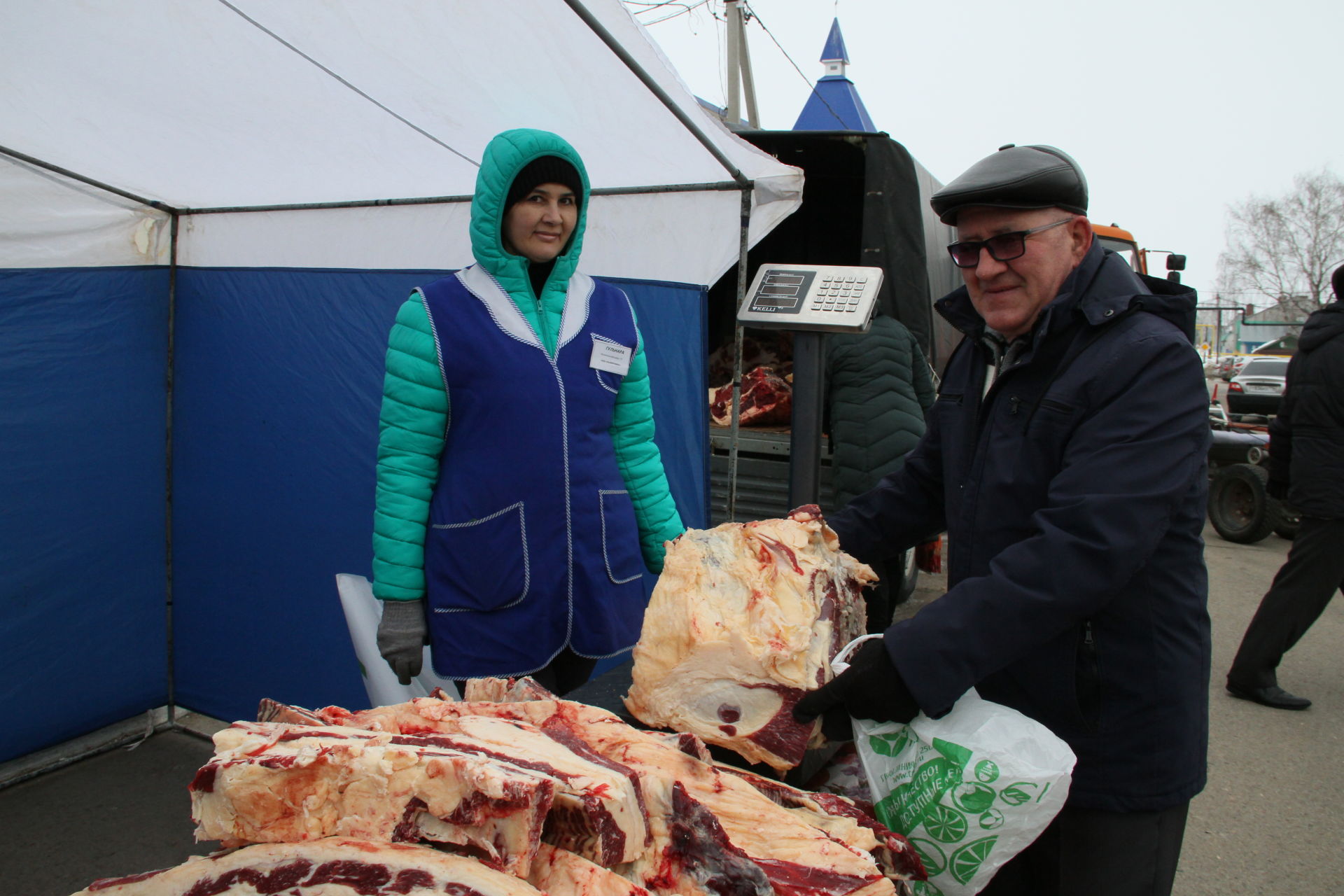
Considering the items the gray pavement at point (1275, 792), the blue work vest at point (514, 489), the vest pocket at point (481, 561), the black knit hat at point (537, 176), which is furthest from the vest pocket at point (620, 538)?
the gray pavement at point (1275, 792)

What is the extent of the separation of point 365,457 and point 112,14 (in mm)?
1613

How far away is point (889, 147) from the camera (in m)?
5.23

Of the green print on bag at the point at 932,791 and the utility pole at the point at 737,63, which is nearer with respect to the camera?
the green print on bag at the point at 932,791

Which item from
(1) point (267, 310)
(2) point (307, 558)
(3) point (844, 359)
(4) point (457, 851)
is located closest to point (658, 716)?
(4) point (457, 851)

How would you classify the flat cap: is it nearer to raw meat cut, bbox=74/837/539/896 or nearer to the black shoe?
raw meat cut, bbox=74/837/539/896

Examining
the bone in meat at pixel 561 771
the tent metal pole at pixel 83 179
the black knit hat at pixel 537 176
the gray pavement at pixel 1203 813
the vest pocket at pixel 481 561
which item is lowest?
the gray pavement at pixel 1203 813

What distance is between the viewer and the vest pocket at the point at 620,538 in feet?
7.40

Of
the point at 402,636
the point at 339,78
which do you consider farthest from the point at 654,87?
the point at 402,636

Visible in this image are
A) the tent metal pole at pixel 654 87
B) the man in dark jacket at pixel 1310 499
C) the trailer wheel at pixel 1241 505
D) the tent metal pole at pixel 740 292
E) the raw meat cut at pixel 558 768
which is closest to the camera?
the raw meat cut at pixel 558 768

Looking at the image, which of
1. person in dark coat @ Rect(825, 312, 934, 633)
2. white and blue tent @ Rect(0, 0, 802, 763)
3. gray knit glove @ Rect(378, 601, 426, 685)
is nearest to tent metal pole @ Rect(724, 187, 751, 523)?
white and blue tent @ Rect(0, 0, 802, 763)

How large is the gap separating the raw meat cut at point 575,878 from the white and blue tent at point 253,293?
2317mm

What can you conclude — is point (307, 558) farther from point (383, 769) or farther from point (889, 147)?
point (889, 147)

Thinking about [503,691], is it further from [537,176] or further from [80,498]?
[80,498]

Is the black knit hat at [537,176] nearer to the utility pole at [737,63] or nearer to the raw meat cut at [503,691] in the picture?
the raw meat cut at [503,691]
